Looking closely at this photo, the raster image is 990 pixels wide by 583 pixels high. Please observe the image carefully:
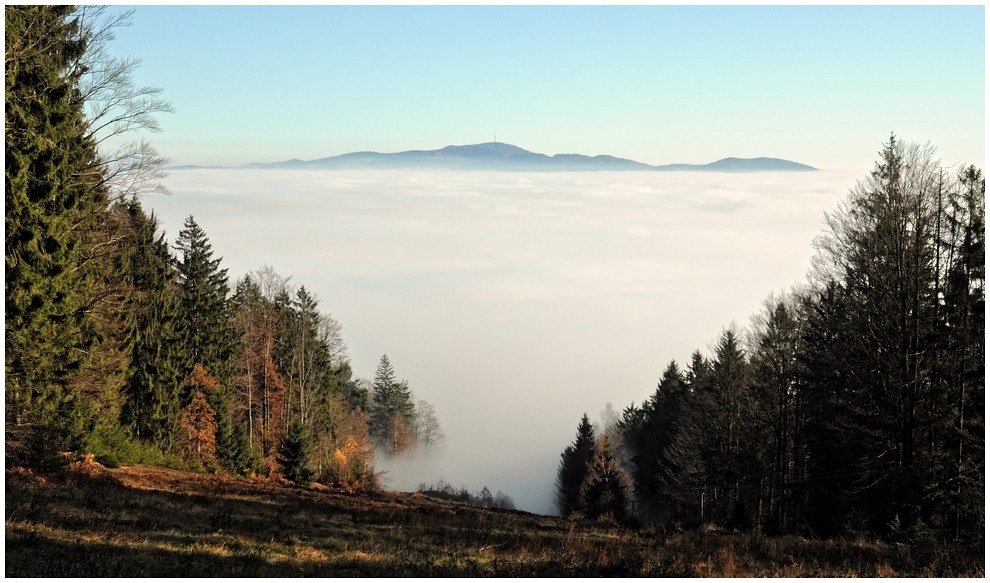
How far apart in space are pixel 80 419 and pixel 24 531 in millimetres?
17549

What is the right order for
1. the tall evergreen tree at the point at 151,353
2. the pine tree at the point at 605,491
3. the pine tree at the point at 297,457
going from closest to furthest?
1. the pine tree at the point at 297,457
2. the tall evergreen tree at the point at 151,353
3. the pine tree at the point at 605,491

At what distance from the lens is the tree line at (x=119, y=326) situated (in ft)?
74.9

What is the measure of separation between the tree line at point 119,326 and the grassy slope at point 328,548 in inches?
194

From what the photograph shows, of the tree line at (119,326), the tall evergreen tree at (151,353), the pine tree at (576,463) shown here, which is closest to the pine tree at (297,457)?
the tree line at (119,326)

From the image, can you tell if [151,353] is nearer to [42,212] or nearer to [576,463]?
[42,212]

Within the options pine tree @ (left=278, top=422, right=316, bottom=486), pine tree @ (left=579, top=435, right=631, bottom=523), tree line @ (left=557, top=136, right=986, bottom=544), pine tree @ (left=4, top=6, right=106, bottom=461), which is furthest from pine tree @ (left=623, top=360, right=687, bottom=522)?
pine tree @ (left=4, top=6, right=106, bottom=461)

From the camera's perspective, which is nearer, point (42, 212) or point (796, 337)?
point (42, 212)

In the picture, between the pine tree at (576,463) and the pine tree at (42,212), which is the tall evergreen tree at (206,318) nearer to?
the pine tree at (42,212)

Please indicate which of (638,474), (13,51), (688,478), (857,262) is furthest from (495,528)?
(638,474)

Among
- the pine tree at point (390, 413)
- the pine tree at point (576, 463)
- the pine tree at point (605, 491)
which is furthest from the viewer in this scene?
the pine tree at point (390, 413)

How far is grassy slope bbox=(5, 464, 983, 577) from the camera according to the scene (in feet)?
42.5

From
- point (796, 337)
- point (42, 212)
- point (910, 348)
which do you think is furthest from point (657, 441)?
point (42, 212)

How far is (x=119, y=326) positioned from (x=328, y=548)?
25.4 m

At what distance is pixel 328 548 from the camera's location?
50.6 feet
